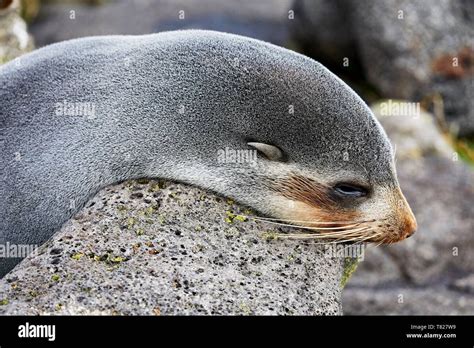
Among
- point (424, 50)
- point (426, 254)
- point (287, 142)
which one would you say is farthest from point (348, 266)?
point (424, 50)

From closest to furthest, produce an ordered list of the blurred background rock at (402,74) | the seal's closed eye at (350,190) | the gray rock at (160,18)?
the seal's closed eye at (350,190) < the blurred background rock at (402,74) < the gray rock at (160,18)

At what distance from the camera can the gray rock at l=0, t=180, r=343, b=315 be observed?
4.61 meters

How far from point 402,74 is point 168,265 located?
1371 cm

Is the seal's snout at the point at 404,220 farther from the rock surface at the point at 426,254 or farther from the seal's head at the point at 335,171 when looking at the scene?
the rock surface at the point at 426,254

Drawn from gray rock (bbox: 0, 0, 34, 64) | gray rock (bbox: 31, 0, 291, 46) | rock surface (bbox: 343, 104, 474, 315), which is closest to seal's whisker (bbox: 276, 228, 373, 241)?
rock surface (bbox: 343, 104, 474, 315)

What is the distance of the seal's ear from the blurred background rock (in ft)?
20.8

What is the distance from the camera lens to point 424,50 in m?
17.4

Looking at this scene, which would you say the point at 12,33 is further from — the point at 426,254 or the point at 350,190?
the point at 426,254

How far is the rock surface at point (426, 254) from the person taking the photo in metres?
11.6

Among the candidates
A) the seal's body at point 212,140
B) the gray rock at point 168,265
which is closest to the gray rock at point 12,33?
the seal's body at point 212,140

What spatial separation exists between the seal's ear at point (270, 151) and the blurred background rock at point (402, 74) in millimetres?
6336
